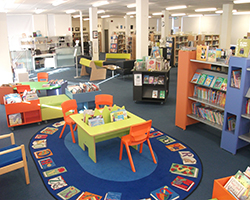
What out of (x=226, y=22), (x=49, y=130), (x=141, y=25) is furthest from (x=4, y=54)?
(x=226, y=22)

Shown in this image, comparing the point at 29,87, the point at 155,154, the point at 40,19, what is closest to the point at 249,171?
the point at 155,154

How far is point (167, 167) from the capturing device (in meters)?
4.62

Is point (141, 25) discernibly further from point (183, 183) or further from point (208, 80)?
point (183, 183)

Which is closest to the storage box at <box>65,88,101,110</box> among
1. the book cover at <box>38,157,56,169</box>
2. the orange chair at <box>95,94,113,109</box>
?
the orange chair at <box>95,94,113,109</box>

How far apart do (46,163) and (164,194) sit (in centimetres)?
241

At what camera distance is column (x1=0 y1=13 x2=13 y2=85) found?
31.9ft

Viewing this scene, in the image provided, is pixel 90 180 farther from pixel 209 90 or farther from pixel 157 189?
pixel 209 90

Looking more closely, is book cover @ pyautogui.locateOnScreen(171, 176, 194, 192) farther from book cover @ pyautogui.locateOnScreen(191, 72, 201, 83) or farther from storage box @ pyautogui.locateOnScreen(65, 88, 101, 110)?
storage box @ pyautogui.locateOnScreen(65, 88, 101, 110)

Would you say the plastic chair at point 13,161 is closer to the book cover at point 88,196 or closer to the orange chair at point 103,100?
the book cover at point 88,196

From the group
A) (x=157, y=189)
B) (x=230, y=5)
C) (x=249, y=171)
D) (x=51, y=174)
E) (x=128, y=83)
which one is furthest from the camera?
(x=230, y=5)

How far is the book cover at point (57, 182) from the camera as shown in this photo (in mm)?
4078

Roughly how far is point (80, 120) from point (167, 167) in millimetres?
2033

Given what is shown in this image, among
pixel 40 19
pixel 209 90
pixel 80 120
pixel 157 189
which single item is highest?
pixel 40 19

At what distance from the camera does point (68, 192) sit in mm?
3914
